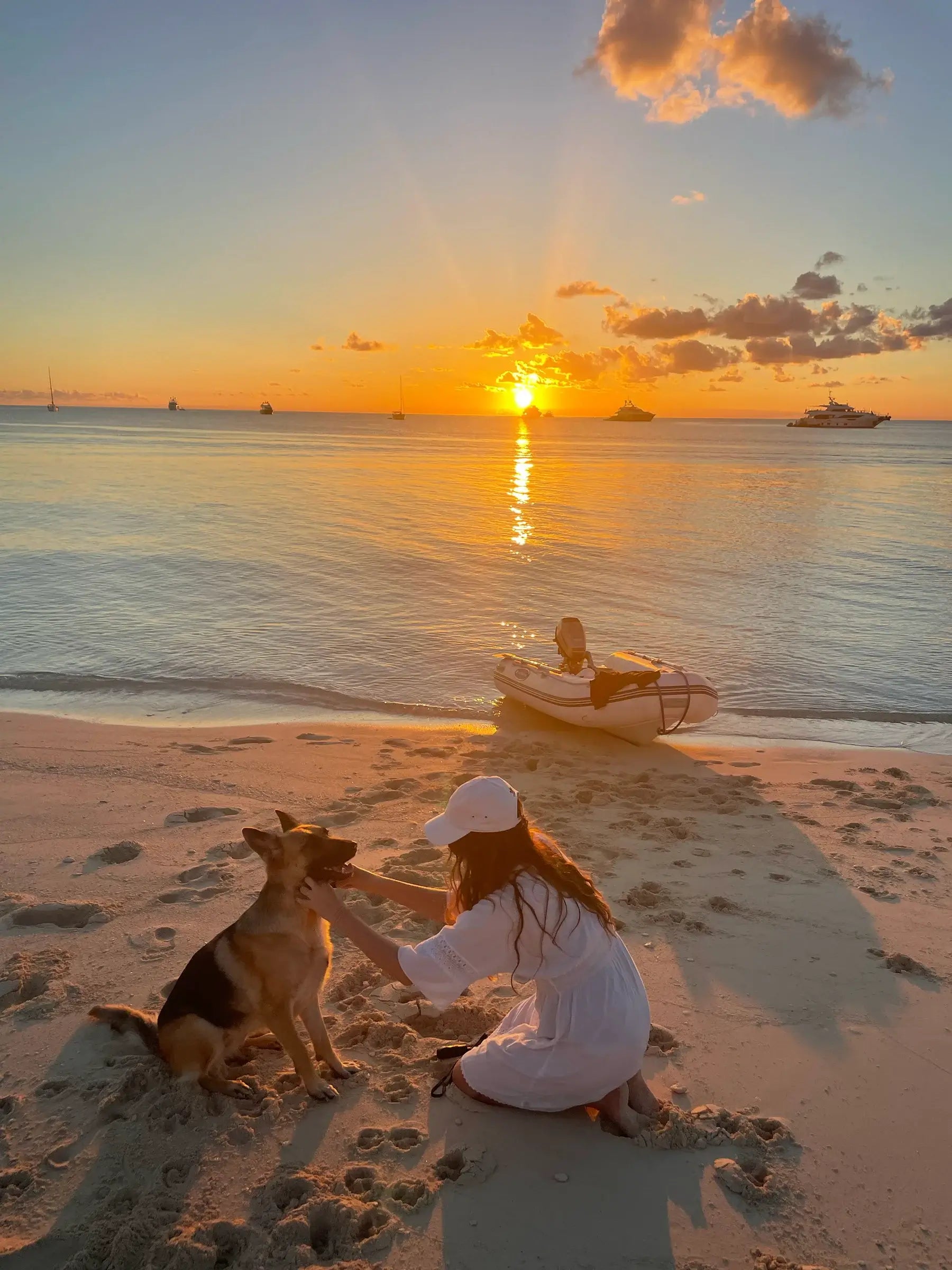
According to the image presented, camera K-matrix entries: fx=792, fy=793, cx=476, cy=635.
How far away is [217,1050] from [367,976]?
1.07 meters

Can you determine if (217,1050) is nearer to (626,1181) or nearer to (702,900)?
(626,1181)

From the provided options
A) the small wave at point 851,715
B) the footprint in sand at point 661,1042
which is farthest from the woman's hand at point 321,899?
the small wave at point 851,715

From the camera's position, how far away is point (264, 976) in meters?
3.43

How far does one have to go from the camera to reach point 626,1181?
3.05 meters

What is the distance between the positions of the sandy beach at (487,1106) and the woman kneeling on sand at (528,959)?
0.22 m

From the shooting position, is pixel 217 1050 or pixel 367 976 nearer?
pixel 217 1050

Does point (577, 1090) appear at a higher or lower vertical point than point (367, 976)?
higher

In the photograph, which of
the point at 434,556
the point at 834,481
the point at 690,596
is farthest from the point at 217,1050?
the point at 834,481

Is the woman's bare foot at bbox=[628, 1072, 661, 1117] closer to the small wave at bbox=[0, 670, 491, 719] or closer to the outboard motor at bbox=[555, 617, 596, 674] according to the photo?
the outboard motor at bbox=[555, 617, 596, 674]

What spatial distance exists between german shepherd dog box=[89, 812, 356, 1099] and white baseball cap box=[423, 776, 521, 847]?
23.8 inches

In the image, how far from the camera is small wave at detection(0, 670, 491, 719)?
1031 cm

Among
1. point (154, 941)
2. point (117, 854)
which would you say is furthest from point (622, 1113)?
point (117, 854)

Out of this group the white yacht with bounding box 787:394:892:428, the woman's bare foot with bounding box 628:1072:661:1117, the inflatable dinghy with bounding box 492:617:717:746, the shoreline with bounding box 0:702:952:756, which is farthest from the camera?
the white yacht with bounding box 787:394:892:428

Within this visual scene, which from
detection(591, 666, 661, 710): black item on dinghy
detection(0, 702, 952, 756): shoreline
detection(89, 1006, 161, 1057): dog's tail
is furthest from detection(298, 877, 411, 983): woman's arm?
detection(0, 702, 952, 756): shoreline
